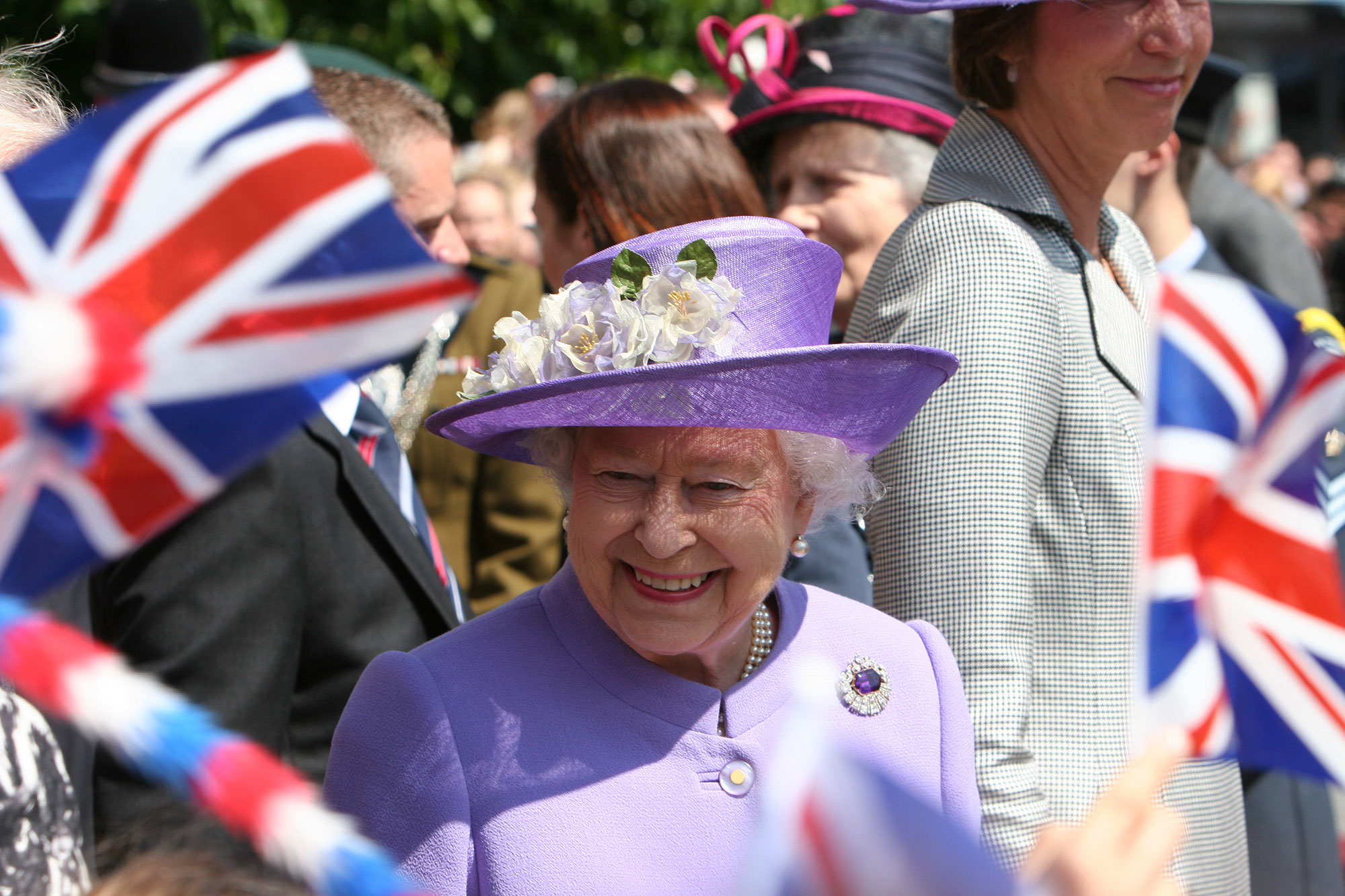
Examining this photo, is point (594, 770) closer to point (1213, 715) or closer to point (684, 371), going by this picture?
point (684, 371)

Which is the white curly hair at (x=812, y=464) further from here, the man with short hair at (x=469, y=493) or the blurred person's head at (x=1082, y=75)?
the man with short hair at (x=469, y=493)

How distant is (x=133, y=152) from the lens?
952mm

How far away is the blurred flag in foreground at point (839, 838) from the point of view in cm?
77

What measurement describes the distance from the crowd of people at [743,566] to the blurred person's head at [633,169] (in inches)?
25.9

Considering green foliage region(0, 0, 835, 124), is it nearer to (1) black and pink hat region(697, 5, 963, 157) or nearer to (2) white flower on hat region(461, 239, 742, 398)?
(1) black and pink hat region(697, 5, 963, 157)

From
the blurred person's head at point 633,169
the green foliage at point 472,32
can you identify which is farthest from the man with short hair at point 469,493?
the green foliage at point 472,32

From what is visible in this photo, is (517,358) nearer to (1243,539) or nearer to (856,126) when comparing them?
(1243,539)

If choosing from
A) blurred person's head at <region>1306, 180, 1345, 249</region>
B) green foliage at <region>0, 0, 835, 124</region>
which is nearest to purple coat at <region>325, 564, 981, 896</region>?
green foliage at <region>0, 0, 835, 124</region>

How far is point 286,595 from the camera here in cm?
228

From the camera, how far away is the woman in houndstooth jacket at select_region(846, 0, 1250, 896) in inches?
80.9

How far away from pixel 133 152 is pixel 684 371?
3.00 feet

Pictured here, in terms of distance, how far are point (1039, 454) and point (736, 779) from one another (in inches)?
27.6

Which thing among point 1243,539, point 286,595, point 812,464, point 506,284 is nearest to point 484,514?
point 506,284

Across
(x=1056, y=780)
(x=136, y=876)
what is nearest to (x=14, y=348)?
(x=136, y=876)
